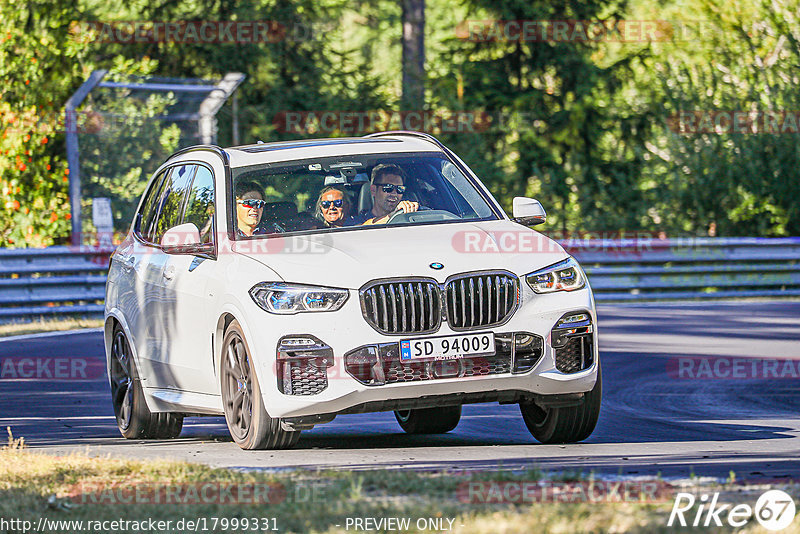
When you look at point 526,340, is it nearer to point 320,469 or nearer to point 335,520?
point 320,469

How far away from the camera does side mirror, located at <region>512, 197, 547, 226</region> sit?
375 inches

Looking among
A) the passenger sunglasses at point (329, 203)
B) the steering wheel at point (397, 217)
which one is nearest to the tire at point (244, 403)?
the passenger sunglasses at point (329, 203)

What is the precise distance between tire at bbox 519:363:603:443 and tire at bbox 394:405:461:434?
39.7 inches

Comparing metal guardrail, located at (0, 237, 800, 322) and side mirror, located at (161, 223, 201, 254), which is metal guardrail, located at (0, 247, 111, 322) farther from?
side mirror, located at (161, 223, 201, 254)

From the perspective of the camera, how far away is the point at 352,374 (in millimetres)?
8234

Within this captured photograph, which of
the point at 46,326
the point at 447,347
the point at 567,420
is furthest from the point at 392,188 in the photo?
the point at 46,326

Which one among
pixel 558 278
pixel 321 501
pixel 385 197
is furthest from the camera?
pixel 385 197

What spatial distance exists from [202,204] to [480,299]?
2395 mm

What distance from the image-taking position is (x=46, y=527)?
247 inches

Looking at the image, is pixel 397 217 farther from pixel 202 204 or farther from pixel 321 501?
pixel 321 501

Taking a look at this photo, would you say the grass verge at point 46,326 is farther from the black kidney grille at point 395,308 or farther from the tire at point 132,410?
the black kidney grille at point 395,308

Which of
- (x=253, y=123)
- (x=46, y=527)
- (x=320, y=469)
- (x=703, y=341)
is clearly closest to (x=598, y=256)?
(x=703, y=341)

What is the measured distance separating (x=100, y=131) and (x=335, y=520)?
1830 cm

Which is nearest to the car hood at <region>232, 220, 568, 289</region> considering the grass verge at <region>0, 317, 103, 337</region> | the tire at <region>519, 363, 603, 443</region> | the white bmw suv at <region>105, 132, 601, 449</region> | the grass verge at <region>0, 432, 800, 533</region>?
the white bmw suv at <region>105, 132, 601, 449</region>
